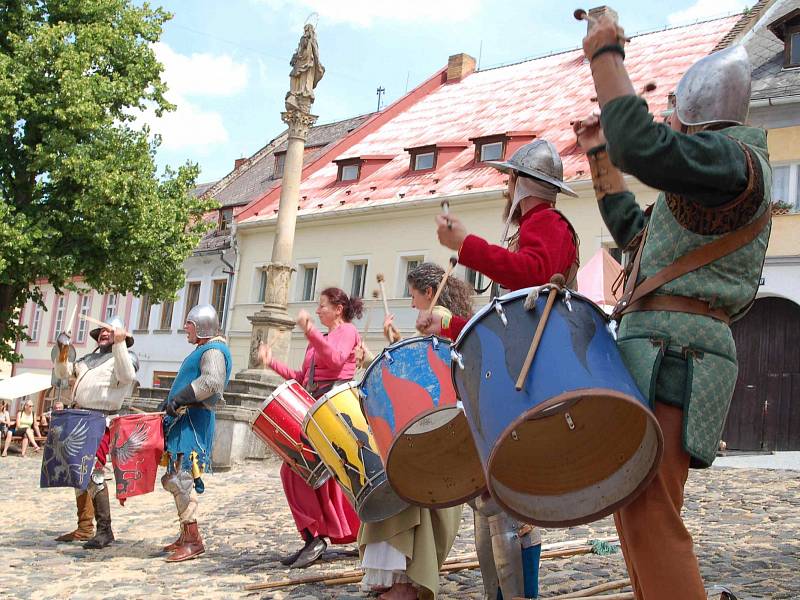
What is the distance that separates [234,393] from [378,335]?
8.50 meters

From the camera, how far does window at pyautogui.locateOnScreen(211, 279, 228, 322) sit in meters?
30.1

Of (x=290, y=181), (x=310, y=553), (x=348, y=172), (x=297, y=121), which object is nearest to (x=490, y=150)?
(x=348, y=172)

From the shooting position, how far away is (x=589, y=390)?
2412 mm

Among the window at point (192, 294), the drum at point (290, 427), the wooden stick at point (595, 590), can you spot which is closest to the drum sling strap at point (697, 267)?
the wooden stick at point (595, 590)

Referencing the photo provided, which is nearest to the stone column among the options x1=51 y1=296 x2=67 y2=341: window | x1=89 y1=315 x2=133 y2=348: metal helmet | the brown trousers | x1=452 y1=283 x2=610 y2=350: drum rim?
x1=89 y1=315 x2=133 y2=348: metal helmet

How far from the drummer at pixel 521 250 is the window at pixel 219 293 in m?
26.3

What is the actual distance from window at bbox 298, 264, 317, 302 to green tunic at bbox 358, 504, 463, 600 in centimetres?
2240

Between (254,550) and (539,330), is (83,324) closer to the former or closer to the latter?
(254,550)

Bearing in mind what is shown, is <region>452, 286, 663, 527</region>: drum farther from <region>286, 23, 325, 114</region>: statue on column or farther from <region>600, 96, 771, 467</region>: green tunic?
<region>286, 23, 325, 114</region>: statue on column

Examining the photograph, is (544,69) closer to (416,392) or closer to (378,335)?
(378,335)

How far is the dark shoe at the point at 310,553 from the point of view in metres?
6.32

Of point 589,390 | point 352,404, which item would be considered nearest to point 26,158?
point 352,404

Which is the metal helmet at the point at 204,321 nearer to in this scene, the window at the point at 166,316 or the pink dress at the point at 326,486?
the pink dress at the point at 326,486

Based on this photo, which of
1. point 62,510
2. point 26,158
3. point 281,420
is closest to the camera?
point 281,420
